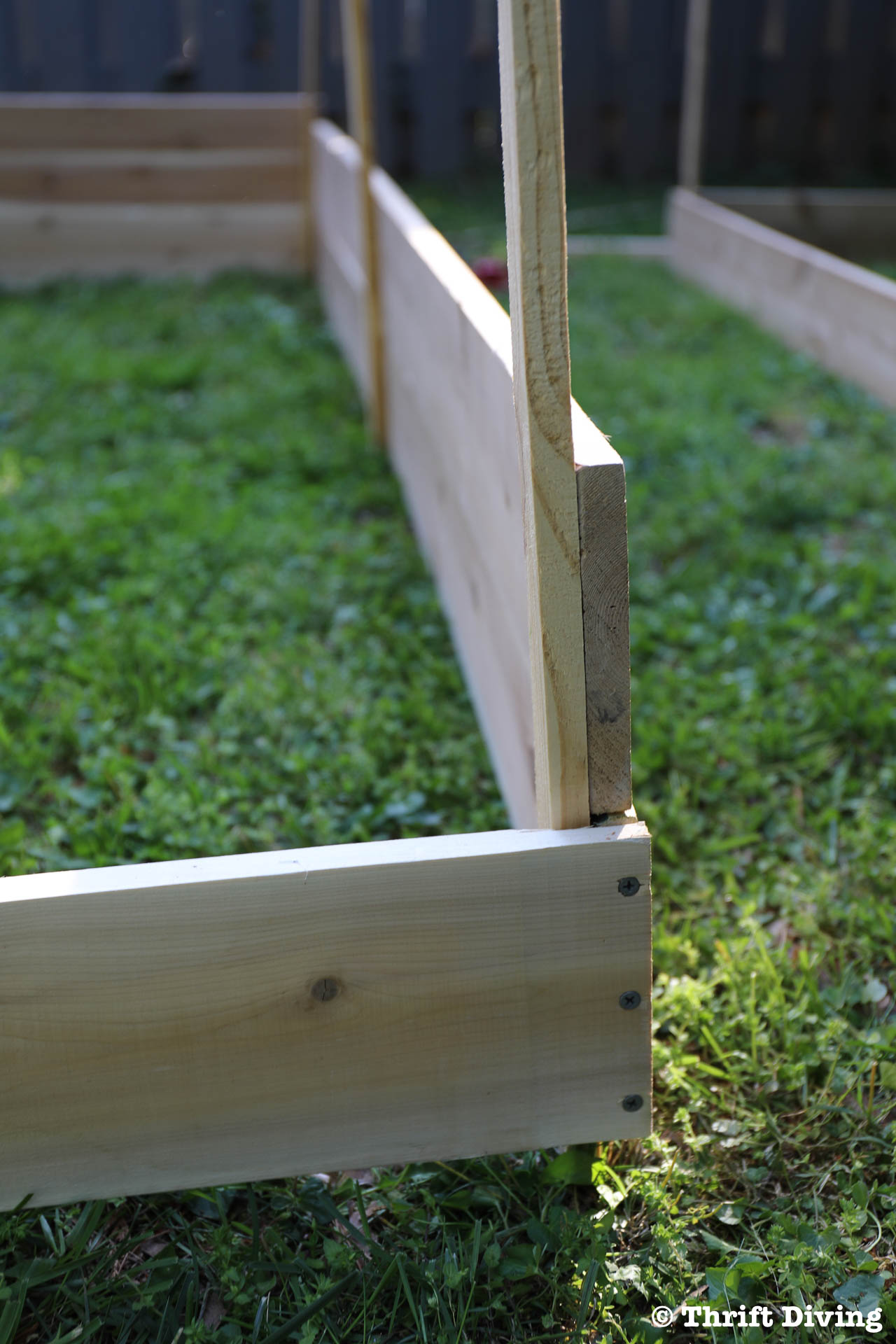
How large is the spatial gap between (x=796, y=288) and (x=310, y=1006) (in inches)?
150

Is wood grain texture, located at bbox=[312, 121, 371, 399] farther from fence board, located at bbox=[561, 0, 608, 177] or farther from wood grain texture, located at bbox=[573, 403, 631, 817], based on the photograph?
fence board, located at bbox=[561, 0, 608, 177]

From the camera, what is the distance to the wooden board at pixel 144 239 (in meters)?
5.70

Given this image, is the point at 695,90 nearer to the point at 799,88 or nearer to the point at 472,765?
the point at 799,88

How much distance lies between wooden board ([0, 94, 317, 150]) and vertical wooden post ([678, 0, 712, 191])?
1821mm

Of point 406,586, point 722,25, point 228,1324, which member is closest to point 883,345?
point 406,586

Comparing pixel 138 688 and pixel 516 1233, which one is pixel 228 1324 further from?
pixel 138 688

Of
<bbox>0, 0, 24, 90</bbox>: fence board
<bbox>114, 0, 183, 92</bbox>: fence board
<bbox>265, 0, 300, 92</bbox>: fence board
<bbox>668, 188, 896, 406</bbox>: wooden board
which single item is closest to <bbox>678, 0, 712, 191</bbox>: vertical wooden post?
<bbox>668, 188, 896, 406</bbox>: wooden board

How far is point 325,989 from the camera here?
1169 millimetres

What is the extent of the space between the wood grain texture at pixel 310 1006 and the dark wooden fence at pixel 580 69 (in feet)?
26.6

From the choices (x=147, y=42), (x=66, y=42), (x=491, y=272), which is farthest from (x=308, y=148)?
(x=66, y=42)

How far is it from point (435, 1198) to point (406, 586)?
5.36 ft

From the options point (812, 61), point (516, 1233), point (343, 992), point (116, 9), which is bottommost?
point (516, 1233)

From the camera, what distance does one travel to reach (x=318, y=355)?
4.52m

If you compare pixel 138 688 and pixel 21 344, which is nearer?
pixel 138 688
